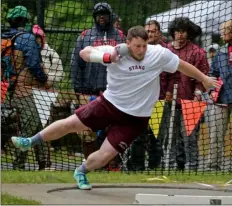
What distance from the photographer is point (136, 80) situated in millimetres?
8328

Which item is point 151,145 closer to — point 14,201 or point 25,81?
point 25,81

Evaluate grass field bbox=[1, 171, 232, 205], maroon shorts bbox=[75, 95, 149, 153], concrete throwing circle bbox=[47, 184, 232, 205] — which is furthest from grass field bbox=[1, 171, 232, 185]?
maroon shorts bbox=[75, 95, 149, 153]

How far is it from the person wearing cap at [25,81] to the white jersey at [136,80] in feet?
9.78

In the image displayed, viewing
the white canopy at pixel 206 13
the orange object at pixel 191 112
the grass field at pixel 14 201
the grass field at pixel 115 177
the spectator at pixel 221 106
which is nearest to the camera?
the grass field at pixel 14 201

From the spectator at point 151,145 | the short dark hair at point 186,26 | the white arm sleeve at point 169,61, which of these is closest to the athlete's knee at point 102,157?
the white arm sleeve at point 169,61

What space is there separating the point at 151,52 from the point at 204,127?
3624mm

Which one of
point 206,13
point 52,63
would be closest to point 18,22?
point 52,63

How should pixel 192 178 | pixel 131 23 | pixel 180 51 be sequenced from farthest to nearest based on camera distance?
pixel 131 23 → pixel 180 51 → pixel 192 178

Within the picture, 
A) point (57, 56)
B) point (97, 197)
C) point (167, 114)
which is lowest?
point (97, 197)

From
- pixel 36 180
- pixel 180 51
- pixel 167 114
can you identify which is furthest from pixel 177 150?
pixel 36 180

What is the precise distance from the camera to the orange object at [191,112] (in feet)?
36.3

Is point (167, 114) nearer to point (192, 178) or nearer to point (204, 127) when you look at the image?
point (204, 127)

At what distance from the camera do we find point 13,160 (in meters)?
11.4

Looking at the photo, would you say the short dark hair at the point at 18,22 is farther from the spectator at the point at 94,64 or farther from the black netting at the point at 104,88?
the spectator at the point at 94,64
